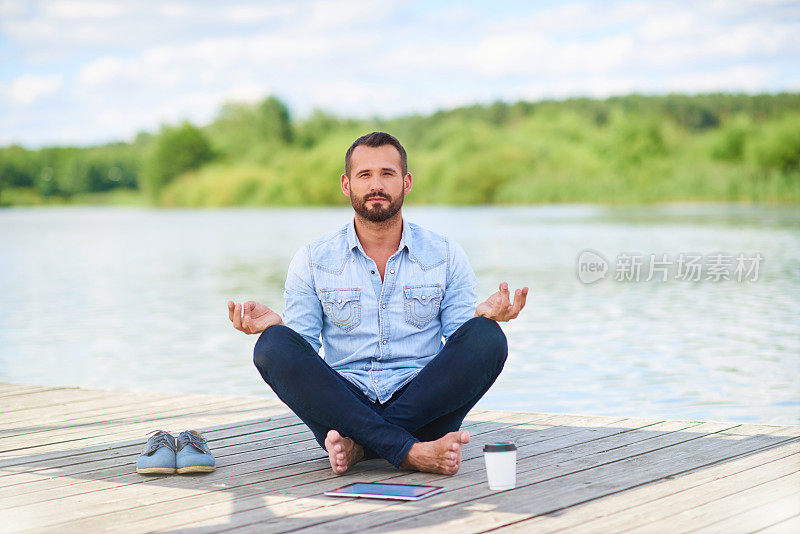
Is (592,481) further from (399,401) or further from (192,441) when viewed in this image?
(192,441)

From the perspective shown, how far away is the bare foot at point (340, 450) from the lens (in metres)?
3.05

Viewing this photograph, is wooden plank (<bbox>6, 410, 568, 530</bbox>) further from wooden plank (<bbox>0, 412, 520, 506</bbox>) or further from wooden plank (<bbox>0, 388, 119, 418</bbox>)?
wooden plank (<bbox>0, 388, 119, 418</bbox>)

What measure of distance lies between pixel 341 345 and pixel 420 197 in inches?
1627

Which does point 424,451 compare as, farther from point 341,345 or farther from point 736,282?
point 736,282

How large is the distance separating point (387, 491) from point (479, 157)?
133 feet

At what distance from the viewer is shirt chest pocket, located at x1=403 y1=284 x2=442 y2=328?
3236 millimetres

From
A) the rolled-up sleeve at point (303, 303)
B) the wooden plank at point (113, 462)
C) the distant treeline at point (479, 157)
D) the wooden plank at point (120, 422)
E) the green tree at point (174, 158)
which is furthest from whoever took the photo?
the green tree at point (174, 158)

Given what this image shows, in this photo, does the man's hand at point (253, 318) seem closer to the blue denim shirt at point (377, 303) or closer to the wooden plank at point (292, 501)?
the blue denim shirt at point (377, 303)

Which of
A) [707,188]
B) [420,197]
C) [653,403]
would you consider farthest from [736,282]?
[420,197]

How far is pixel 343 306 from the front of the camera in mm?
3244

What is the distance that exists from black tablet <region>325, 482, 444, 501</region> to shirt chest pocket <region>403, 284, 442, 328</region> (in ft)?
1.86

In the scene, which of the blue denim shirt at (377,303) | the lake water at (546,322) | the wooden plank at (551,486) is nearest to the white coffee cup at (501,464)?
the wooden plank at (551,486)

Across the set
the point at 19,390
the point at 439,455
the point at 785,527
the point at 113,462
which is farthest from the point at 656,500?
the point at 19,390

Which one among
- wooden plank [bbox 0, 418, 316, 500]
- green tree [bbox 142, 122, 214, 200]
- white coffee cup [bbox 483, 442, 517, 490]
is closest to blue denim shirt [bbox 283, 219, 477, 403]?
white coffee cup [bbox 483, 442, 517, 490]
